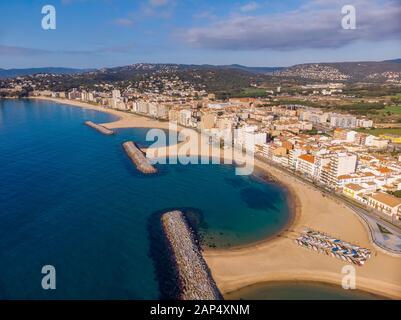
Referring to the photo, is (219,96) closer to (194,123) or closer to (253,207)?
(194,123)

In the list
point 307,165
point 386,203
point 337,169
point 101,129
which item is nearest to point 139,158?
point 307,165

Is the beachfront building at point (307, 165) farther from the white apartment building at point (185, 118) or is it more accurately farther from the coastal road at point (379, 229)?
the white apartment building at point (185, 118)

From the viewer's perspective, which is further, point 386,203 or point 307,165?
point 307,165

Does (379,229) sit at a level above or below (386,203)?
below

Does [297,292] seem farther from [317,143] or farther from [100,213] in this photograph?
[317,143]

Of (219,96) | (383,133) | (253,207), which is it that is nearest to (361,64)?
(219,96)

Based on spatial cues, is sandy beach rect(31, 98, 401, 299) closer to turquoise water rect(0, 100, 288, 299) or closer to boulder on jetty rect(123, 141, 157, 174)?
turquoise water rect(0, 100, 288, 299)
